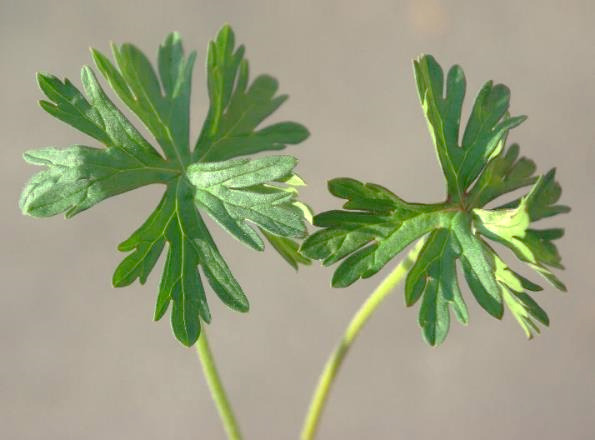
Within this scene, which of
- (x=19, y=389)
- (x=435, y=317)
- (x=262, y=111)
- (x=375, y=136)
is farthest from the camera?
(x=375, y=136)

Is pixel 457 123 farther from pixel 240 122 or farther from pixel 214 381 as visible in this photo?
pixel 214 381

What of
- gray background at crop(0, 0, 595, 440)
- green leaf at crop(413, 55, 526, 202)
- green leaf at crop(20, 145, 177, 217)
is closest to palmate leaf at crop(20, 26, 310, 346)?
green leaf at crop(20, 145, 177, 217)

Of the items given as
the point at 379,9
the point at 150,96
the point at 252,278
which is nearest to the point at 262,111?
the point at 150,96

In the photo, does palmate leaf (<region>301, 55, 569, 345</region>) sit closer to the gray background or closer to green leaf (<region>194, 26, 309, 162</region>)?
green leaf (<region>194, 26, 309, 162</region>)

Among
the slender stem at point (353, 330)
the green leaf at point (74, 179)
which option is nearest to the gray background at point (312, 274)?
the slender stem at point (353, 330)

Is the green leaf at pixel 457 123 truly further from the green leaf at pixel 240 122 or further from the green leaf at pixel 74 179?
the green leaf at pixel 74 179

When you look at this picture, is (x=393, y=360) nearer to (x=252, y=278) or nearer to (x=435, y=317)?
(x=252, y=278)
